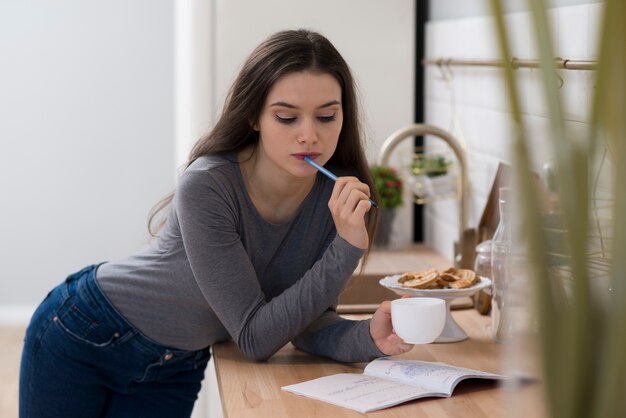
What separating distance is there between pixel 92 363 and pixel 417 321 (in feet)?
2.24

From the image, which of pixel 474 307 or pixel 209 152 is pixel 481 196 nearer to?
pixel 474 307

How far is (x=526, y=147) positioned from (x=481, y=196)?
6.65 feet

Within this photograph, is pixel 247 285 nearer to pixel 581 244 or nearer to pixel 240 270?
pixel 240 270

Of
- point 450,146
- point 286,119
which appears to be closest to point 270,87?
point 286,119

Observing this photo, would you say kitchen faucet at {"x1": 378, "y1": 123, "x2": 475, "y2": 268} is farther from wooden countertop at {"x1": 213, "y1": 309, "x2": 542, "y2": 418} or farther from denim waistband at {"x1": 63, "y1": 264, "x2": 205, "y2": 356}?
denim waistband at {"x1": 63, "y1": 264, "x2": 205, "y2": 356}

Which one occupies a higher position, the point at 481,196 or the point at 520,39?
the point at 520,39

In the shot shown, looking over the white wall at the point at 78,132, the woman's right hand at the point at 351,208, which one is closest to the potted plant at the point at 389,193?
the woman's right hand at the point at 351,208

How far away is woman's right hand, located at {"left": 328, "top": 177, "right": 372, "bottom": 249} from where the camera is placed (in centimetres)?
164

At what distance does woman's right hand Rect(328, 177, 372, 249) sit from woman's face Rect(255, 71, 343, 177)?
0.08 meters

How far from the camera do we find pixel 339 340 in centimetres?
170

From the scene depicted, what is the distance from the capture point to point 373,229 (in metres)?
1.91

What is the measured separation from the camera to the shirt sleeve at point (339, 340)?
167cm

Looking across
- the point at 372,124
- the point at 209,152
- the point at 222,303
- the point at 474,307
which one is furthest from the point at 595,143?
the point at 372,124

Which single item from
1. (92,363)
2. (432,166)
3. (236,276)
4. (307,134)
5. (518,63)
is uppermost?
(518,63)
